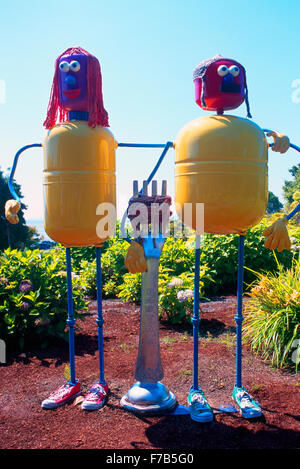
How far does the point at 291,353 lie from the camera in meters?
3.45

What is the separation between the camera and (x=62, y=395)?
9.32 feet

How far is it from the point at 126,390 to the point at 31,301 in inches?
54.9

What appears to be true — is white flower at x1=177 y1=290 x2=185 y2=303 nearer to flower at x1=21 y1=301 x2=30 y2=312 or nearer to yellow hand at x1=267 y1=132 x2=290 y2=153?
flower at x1=21 y1=301 x2=30 y2=312

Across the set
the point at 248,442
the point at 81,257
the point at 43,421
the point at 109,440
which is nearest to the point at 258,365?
the point at 248,442

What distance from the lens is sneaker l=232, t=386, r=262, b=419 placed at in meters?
2.60

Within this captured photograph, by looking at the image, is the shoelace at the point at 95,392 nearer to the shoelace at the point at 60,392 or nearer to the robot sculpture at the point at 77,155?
the shoelace at the point at 60,392

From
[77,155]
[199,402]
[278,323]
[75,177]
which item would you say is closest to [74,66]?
[77,155]

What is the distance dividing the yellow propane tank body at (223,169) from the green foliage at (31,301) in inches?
80.4

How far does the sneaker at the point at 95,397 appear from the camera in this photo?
2715 mm

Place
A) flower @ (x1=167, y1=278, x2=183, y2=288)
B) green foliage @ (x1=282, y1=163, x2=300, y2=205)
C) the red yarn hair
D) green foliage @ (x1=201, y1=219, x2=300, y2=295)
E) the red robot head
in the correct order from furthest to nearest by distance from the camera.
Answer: green foliage @ (x1=282, y1=163, x2=300, y2=205) < green foliage @ (x1=201, y1=219, x2=300, y2=295) < flower @ (x1=167, y1=278, x2=183, y2=288) < the red yarn hair < the red robot head

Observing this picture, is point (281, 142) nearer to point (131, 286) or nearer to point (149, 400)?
point (149, 400)

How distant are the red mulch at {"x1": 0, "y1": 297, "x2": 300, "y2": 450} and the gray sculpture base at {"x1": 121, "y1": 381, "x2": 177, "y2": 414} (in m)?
0.06

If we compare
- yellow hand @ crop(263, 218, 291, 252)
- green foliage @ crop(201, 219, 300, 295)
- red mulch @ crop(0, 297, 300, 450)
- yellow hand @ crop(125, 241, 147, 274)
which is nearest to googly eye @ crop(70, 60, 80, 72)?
yellow hand @ crop(125, 241, 147, 274)

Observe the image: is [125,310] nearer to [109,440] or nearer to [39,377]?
[39,377]
